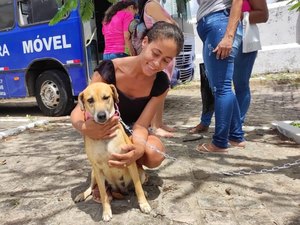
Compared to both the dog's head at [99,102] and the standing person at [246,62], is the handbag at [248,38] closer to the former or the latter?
the standing person at [246,62]

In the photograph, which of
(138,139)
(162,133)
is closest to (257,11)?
(162,133)

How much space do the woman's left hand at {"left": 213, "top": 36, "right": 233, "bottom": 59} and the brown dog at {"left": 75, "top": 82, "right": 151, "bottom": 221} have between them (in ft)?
4.10

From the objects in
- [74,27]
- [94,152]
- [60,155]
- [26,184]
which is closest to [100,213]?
[94,152]

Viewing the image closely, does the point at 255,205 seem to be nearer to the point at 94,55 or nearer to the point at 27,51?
the point at 94,55

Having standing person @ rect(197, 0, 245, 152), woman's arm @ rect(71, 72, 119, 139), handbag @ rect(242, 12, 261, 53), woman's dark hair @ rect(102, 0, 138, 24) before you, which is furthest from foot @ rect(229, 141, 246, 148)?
woman's dark hair @ rect(102, 0, 138, 24)

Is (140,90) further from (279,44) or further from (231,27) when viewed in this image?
(279,44)

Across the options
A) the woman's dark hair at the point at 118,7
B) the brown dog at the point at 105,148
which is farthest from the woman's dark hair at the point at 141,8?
the brown dog at the point at 105,148

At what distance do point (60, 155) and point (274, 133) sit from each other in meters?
2.44

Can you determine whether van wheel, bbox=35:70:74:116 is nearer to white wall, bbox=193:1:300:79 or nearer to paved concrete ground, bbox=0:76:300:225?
paved concrete ground, bbox=0:76:300:225

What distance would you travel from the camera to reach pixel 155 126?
4340 millimetres

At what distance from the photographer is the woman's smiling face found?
2182 millimetres

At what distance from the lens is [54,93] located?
22.4ft

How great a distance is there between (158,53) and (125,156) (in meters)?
0.66

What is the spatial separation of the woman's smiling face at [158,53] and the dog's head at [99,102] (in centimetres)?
31
